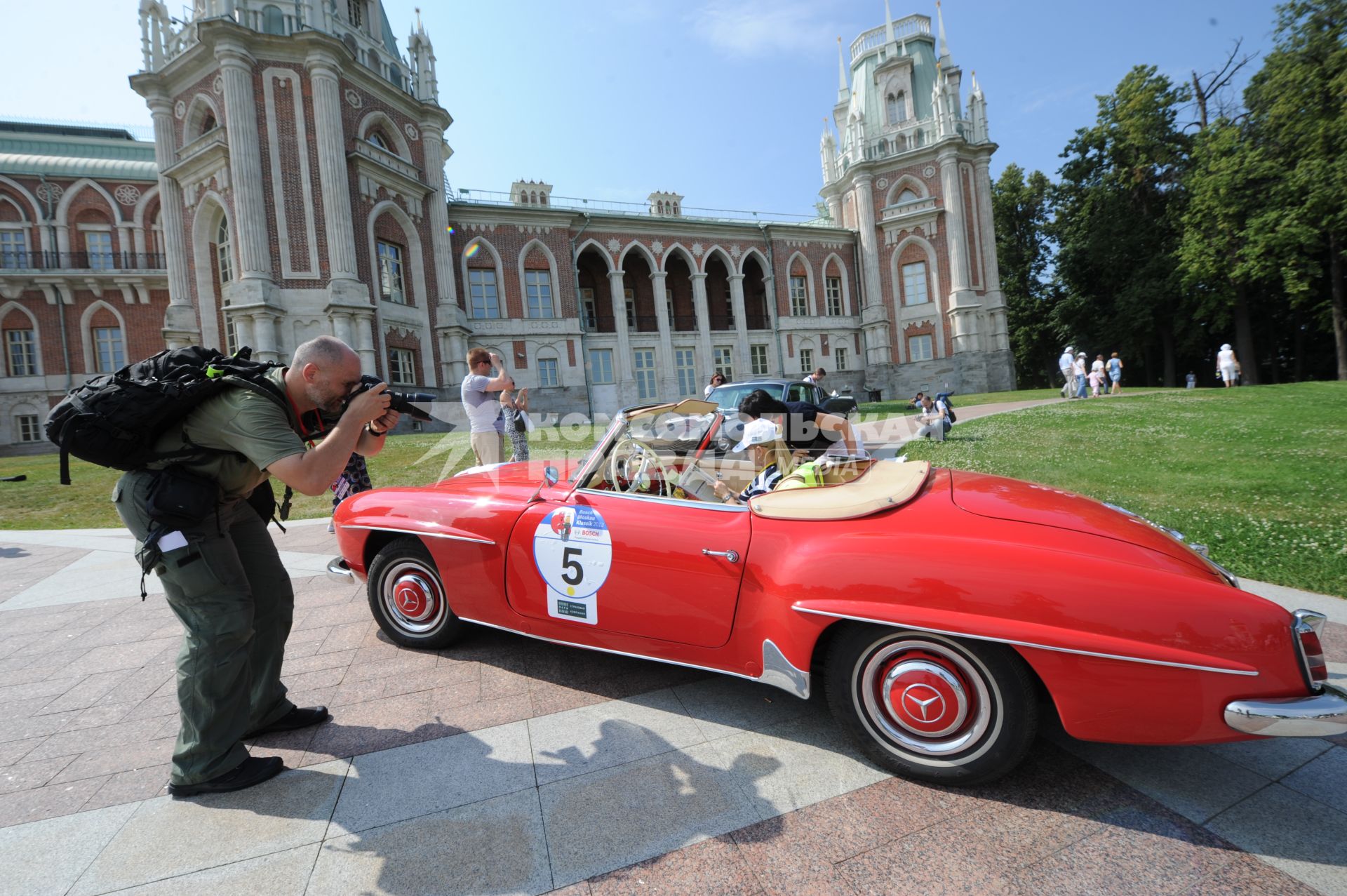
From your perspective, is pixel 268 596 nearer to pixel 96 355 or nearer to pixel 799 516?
pixel 799 516

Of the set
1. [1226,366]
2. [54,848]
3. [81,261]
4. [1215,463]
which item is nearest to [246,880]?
[54,848]

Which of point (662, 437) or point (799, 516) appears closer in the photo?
point (799, 516)

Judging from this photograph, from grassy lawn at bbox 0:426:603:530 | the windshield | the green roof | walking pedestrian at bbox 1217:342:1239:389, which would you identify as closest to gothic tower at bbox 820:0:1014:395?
walking pedestrian at bbox 1217:342:1239:389

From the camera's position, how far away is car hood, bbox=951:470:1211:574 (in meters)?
2.34

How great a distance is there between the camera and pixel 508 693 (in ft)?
10.6

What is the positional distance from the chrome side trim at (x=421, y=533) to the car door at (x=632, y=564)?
0.66ft

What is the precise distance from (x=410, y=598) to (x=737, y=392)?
31.9 feet

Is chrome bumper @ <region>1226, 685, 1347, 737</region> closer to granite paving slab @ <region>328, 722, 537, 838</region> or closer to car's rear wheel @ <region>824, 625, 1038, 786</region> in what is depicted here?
car's rear wheel @ <region>824, 625, 1038, 786</region>

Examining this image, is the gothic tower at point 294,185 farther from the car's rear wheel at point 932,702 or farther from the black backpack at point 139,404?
the car's rear wheel at point 932,702

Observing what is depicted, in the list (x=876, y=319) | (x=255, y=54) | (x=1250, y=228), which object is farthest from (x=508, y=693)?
(x=876, y=319)

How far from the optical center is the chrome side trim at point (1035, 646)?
1898mm

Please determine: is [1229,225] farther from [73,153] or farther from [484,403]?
[73,153]

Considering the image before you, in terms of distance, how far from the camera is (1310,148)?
23016mm

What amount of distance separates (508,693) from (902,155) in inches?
1584
